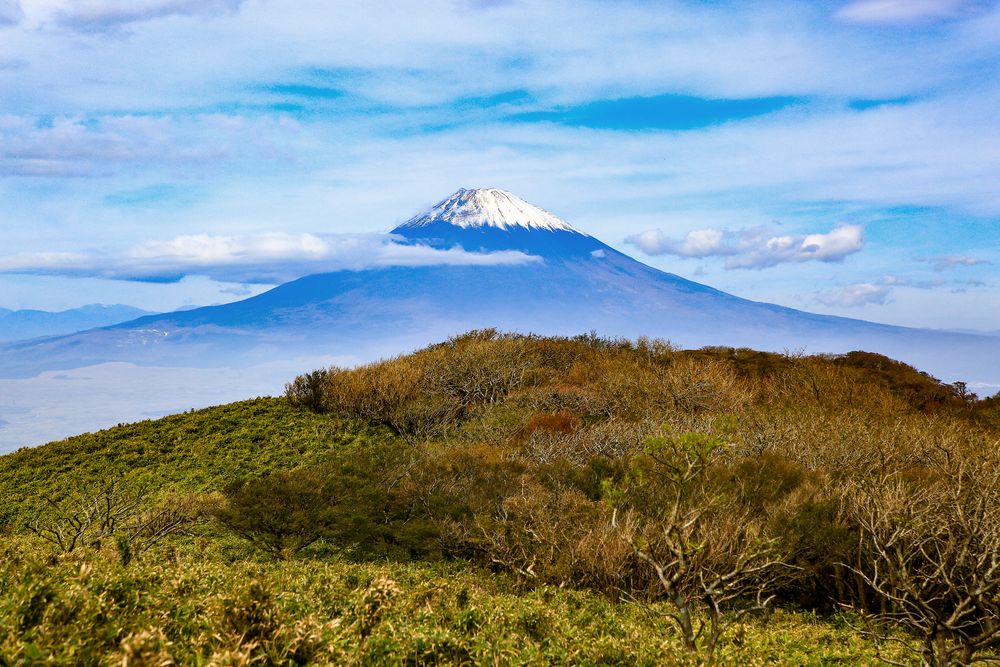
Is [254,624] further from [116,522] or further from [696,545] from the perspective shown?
[116,522]

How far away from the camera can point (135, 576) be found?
616cm

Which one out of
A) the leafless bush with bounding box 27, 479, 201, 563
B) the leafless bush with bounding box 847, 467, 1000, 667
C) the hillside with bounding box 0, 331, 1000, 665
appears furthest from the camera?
the leafless bush with bounding box 27, 479, 201, 563

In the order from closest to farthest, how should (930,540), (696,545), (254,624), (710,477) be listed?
(254,624), (696,545), (930,540), (710,477)

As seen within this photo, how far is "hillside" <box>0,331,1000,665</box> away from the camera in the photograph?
19.4 ft

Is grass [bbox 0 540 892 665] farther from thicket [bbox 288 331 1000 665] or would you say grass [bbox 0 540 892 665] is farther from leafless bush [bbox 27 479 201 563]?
leafless bush [bbox 27 479 201 563]

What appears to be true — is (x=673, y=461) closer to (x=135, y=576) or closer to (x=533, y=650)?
(x=533, y=650)

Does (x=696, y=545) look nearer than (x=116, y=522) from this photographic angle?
Yes

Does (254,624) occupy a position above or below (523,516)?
above

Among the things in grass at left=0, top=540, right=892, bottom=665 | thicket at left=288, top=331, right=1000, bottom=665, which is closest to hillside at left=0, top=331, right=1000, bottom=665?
grass at left=0, top=540, right=892, bottom=665

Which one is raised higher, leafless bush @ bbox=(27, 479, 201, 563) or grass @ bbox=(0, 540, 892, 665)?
grass @ bbox=(0, 540, 892, 665)

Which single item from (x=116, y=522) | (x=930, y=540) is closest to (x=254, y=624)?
(x=930, y=540)

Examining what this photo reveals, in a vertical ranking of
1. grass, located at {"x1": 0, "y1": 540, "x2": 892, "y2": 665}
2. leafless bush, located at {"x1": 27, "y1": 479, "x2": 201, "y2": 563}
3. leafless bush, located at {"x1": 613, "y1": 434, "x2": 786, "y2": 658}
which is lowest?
leafless bush, located at {"x1": 27, "y1": 479, "x2": 201, "y2": 563}

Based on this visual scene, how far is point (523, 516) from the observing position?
2178cm

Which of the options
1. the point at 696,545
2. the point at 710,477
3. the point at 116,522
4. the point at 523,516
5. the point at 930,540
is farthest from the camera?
the point at 710,477
